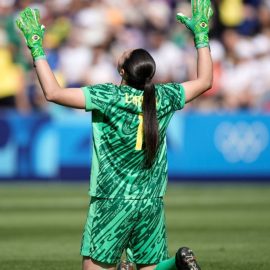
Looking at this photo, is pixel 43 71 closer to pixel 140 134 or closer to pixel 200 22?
pixel 140 134

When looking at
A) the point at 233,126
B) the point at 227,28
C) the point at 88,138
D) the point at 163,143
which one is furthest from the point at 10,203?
the point at 163,143

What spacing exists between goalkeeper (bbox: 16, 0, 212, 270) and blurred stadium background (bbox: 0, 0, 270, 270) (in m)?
4.72

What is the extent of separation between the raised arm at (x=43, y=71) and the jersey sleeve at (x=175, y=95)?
0.53 metres

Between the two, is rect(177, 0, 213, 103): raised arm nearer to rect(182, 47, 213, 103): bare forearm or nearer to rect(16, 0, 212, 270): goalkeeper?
rect(182, 47, 213, 103): bare forearm

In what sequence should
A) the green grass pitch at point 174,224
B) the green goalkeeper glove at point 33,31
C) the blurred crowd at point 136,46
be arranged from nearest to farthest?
1. the green goalkeeper glove at point 33,31
2. the green grass pitch at point 174,224
3. the blurred crowd at point 136,46

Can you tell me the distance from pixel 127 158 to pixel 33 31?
902 millimetres

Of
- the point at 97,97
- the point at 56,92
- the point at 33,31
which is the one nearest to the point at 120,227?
the point at 97,97

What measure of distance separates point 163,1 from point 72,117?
4.44 meters

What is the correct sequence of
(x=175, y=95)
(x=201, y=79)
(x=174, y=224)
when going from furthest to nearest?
(x=174, y=224)
(x=201, y=79)
(x=175, y=95)

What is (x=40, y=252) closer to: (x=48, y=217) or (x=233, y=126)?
(x=48, y=217)

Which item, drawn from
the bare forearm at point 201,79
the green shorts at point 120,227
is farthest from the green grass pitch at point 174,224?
the bare forearm at point 201,79

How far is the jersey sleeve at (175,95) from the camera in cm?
584

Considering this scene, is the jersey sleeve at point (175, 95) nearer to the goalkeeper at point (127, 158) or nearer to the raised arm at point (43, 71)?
the goalkeeper at point (127, 158)

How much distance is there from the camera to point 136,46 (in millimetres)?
19891
